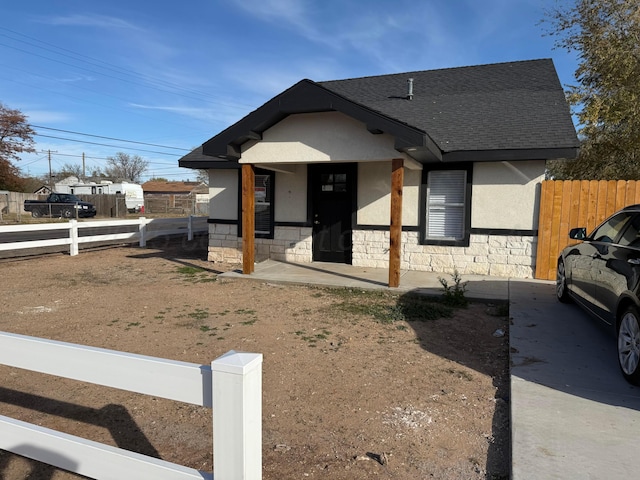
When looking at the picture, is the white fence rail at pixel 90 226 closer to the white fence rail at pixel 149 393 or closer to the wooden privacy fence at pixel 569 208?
the white fence rail at pixel 149 393

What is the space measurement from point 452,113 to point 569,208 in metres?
3.62

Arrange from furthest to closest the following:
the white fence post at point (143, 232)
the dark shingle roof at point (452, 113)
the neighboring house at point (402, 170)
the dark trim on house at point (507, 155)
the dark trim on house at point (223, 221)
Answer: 1. the white fence post at point (143, 232)
2. the dark trim on house at point (223, 221)
3. the dark trim on house at point (507, 155)
4. the neighboring house at point (402, 170)
5. the dark shingle roof at point (452, 113)

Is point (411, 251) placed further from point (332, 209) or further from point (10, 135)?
point (10, 135)

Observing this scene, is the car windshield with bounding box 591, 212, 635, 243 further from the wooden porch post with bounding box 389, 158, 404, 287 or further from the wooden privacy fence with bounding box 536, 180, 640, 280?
the wooden privacy fence with bounding box 536, 180, 640, 280

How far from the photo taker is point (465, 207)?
9742 mm

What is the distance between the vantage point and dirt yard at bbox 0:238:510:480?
311cm

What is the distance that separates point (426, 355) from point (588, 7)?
14.0 metres

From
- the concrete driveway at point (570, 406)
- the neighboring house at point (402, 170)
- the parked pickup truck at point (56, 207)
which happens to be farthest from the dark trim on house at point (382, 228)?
the parked pickup truck at point (56, 207)

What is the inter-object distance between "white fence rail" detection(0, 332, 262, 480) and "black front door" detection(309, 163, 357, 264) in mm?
8760

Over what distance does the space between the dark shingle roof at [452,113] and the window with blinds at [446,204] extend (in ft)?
2.23

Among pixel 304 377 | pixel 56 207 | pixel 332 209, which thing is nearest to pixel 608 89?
pixel 332 209

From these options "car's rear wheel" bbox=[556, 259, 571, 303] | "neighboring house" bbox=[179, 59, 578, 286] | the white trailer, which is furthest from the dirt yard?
the white trailer

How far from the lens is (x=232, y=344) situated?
5352 millimetres

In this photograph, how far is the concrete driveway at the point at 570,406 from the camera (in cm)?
280
